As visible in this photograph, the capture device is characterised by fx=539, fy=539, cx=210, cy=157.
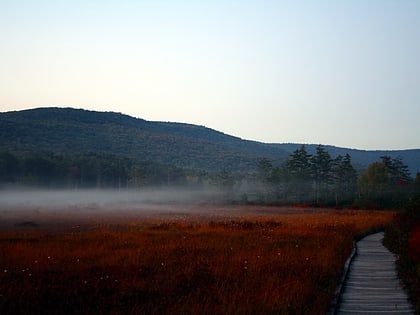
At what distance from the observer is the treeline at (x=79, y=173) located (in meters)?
109

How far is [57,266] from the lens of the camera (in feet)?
54.0

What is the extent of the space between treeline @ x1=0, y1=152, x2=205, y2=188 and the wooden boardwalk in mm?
96678

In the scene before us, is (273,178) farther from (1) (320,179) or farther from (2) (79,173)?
(2) (79,173)

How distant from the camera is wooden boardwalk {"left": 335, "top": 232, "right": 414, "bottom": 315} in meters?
12.4

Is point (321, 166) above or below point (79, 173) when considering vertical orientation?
above

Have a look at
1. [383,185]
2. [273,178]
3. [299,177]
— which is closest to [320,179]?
[299,177]

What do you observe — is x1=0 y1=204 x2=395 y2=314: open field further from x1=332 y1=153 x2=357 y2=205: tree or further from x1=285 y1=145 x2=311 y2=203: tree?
x1=332 y1=153 x2=357 y2=205: tree

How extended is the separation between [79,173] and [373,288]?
114267 millimetres

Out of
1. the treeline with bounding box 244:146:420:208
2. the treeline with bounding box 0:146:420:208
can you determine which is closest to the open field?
the treeline with bounding box 0:146:420:208

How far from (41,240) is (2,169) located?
89.3m

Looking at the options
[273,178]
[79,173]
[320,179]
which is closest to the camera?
[320,179]

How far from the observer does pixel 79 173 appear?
124 metres

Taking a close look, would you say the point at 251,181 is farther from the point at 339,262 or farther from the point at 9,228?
the point at 339,262

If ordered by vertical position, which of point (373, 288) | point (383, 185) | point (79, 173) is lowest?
point (373, 288)
